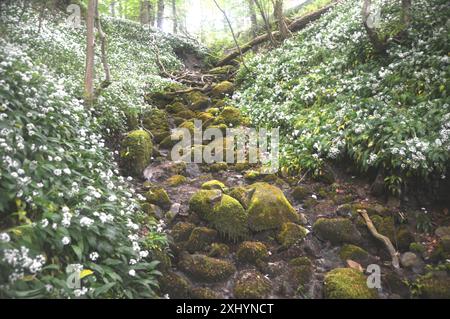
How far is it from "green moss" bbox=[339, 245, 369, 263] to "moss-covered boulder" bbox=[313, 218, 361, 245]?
0.24 metres

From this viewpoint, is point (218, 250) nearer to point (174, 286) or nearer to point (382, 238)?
point (174, 286)

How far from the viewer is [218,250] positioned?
6.02 metres

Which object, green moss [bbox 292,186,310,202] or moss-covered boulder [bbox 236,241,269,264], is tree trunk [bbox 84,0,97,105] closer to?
moss-covered boulder [bbox 236,241,269,264]

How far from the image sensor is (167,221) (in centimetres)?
674

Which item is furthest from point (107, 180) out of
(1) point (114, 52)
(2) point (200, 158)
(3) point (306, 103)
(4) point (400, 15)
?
(1) point (114, 52)

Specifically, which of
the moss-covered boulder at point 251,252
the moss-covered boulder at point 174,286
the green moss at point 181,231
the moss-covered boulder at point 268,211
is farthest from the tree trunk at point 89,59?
the moss-covered boulder at point 251,252

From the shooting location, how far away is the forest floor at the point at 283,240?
538cm

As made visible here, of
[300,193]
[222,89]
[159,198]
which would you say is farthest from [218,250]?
[222,89]

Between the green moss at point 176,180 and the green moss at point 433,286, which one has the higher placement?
the green moss at point 176,180

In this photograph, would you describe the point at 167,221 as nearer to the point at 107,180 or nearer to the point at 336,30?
the point at 107,180

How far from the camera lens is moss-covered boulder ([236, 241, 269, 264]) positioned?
593 cm

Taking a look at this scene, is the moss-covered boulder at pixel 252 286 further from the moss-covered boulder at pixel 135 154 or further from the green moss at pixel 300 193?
the moss-covered boulder at pixel 135 154

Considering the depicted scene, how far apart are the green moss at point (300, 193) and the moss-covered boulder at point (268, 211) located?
77cm

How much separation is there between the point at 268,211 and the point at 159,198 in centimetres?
233
